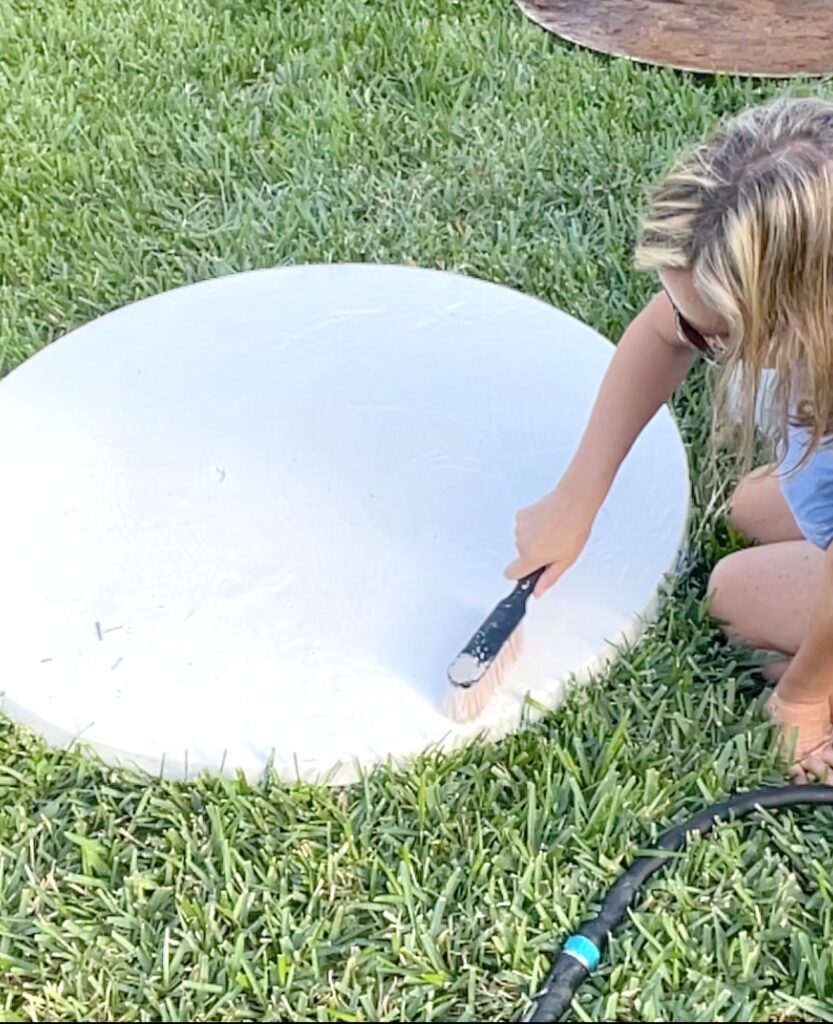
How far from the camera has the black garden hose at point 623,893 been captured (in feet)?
3.93

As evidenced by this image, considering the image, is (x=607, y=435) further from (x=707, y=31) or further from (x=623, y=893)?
(x=707, y=31)

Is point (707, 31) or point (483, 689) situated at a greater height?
point (707, 31)

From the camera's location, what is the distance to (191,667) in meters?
1.50

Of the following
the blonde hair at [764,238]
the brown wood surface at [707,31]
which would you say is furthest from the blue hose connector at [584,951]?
the brown wood surface at [707,31]

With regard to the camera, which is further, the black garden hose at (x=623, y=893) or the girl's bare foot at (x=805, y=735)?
the girl's bare foot at (x=805, y=735)

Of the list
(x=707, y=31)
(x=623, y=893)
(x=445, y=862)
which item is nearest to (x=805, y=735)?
(x=623, y=893)

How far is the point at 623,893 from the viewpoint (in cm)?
128

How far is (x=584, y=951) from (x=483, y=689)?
0.32m

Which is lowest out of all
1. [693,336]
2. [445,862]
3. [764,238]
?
[445,862]

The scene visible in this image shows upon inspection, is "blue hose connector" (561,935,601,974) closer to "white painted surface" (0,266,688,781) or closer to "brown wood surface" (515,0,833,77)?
"white painted surface" (0,266,688,781)

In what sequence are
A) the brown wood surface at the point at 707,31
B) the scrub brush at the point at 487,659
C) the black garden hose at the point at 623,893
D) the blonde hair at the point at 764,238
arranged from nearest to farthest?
the blonde hair at the point at 764,238 → the black garden hose at the point at 623,893 → the scrub brush at the point at 487,659 → the brown wood surface at the point at 707,31

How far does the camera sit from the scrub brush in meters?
1.40

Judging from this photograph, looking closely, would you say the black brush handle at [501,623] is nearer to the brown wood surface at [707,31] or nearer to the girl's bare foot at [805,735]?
the girl's bare foot at [805,735]

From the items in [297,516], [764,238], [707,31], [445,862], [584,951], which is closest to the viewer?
[764,238]
